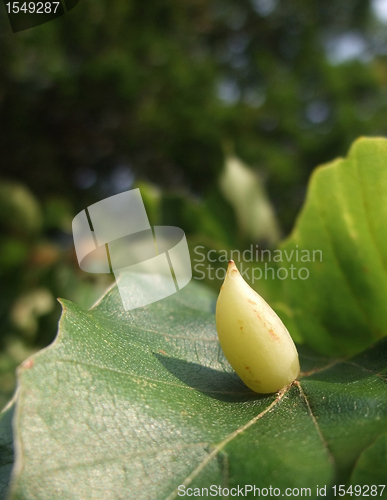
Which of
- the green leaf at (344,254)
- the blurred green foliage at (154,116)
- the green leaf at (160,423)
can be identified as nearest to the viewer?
the green leaf at (160,423)

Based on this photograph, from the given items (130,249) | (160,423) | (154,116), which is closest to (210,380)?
(160,423)

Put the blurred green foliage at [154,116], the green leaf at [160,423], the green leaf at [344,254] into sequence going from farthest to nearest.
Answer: the blurred green foliage at [154,116], the green leaf at [344,254], the green leaf at [160,423]

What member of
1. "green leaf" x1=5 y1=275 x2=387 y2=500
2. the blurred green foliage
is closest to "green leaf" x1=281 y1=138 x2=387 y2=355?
"green leaf" x1=5 y1=275 x2=387 y2=500

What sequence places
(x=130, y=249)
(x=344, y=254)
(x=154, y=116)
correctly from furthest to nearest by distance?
(x=154, y=116)
(x=130, y=249)
(x=344, y=254)

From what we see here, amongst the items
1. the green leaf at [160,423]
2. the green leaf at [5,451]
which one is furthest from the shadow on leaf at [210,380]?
the green leaf at [5,451]

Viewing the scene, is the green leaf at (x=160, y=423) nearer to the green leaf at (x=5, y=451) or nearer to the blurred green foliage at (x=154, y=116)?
the green leaf at (x=5, y=451)

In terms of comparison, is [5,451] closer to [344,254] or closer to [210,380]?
[210,380]
